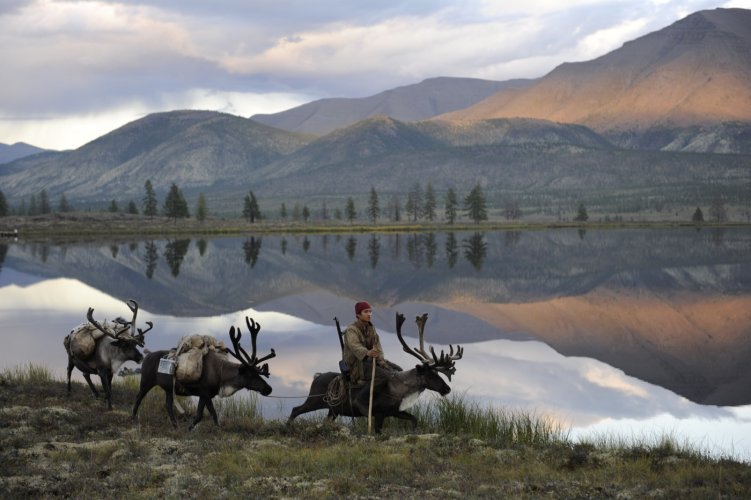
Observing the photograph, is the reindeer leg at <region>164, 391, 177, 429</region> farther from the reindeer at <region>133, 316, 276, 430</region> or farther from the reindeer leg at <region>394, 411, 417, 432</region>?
the reindeer leg at <region>394, 411, 417, 432</region>

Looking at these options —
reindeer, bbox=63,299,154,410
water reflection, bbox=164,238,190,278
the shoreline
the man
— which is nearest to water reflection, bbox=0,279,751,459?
reindeer, bbox=63,299,154,410

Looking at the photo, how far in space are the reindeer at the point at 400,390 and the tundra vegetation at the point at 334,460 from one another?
1.25 feet

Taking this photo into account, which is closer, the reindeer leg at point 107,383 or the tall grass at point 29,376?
the reindeer leg at point 107,383

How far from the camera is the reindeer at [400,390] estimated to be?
15.6 m

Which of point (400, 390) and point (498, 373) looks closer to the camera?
point (400, 390)

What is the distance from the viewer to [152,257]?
268 feet

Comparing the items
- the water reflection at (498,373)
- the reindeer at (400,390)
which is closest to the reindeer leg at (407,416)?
the reindeer at (400,390)

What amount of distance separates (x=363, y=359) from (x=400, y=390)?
1038 mm

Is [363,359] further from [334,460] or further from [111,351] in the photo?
[111,351]

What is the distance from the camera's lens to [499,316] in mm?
40594

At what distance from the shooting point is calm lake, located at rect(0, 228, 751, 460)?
21844mm

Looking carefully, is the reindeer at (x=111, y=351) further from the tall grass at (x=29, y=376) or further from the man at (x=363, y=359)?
the man at (x=363, y=359)

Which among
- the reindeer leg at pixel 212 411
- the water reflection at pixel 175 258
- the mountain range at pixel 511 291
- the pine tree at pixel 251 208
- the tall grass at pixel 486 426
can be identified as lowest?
the mountain range at pixel 511 291

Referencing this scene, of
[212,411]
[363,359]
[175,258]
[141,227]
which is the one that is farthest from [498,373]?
[141,227]
